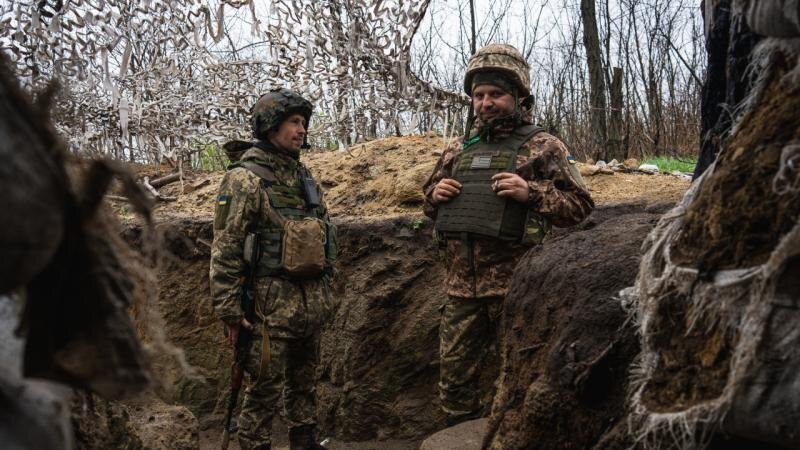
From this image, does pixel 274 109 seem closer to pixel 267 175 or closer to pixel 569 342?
pixel 267 175

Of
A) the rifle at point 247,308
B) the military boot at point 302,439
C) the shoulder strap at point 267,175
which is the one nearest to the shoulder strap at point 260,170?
the shoulder strap at point 267,175

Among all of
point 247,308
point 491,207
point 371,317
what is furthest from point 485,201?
point 371,317

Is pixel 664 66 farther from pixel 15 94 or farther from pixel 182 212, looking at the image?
pixel 15 94

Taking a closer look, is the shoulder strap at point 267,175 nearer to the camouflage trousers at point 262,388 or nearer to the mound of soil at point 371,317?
the camouflage trousers at point 262,388

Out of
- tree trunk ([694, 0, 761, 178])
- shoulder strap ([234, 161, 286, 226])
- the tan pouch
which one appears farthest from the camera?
shoulder strap ([234, 161, 286, 226])

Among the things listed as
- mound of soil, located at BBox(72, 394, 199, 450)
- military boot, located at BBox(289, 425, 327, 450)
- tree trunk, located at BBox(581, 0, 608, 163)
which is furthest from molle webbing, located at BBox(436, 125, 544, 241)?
tree trunk, located at BBox(581, 0, 608, 163)

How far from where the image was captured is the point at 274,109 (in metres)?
3.70

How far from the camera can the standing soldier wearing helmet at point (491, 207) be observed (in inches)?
130

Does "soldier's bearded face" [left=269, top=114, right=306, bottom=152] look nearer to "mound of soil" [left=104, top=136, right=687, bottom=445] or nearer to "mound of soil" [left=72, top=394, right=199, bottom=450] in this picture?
"mound of soil" [left=104, top=136, right=687, bottom=445]

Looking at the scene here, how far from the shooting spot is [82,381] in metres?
0.75

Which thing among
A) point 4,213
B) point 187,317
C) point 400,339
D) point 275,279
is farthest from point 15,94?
point 187,317

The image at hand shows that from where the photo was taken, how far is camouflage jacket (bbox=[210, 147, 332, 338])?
3.56m

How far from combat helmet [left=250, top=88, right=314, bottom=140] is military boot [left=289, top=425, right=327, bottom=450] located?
1.82m

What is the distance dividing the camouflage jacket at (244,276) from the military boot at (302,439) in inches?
25.7
